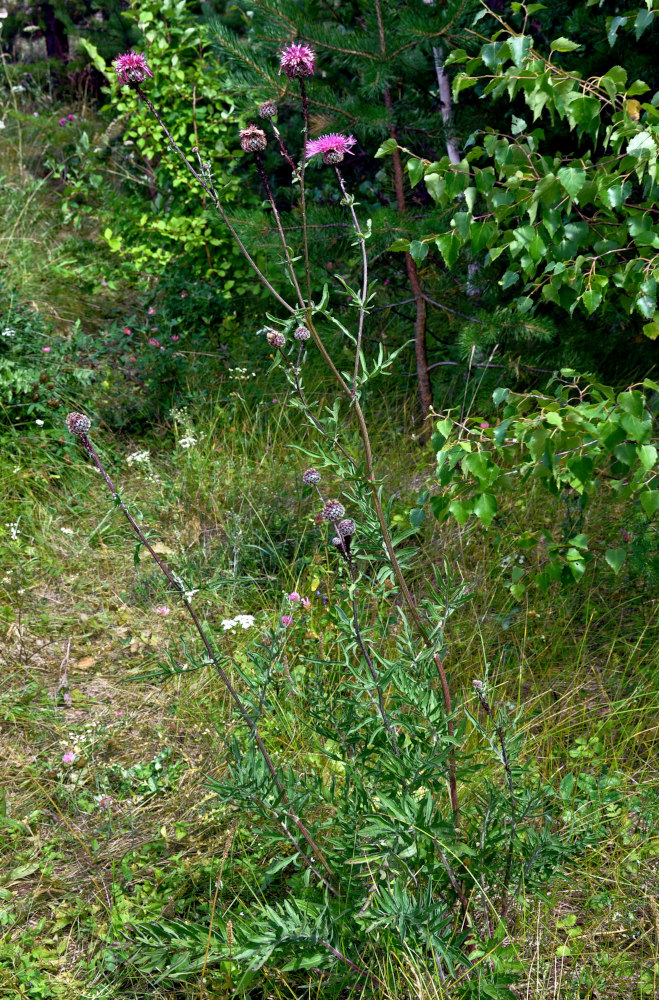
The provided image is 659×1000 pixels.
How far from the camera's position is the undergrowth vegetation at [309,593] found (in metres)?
1.78

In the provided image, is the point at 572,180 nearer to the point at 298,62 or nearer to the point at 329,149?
the point at 329,149

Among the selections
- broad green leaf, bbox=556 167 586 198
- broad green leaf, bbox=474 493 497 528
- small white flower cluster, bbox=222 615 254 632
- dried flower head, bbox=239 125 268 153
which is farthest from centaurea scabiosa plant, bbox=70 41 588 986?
small white flower cluster, bbox=222 615 254 632

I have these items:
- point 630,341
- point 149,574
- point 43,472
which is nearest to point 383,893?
point 149,574

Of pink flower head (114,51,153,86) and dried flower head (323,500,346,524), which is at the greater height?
pink flower head (114,51,153,86)

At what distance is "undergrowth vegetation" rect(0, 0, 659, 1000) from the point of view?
178 cm

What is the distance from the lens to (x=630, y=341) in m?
3.98

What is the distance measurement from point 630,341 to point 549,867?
2870mm

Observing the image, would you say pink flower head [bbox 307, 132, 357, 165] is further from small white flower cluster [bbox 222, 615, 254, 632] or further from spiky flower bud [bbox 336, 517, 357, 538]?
small white flower cluster [bbox 222, 615, 254, 632]

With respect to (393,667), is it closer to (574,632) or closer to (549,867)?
(549,867)

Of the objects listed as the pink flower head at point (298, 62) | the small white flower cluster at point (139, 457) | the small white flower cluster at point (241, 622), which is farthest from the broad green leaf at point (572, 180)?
the small white flower cluster at point (139, 457)

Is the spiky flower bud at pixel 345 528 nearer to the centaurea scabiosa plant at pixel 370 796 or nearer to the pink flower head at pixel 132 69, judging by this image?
the centaurea scabiosa plant at pixel 370 796

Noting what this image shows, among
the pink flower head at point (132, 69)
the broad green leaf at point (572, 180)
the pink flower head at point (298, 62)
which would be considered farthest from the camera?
the pink flower head at point (132, 69)

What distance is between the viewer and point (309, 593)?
311 centimetres

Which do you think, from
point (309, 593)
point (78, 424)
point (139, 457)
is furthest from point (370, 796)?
point (139, 457)
